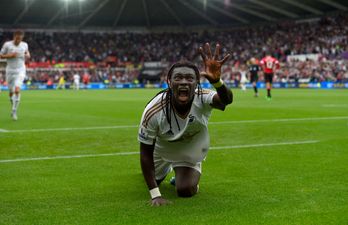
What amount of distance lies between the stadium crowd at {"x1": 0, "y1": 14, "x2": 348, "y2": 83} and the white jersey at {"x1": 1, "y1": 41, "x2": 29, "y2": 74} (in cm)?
3701

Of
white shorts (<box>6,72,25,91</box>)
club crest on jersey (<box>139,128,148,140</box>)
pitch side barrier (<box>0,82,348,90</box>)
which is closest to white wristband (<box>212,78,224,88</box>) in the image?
club crest on jersey (<box>139,128,148,140</box>)

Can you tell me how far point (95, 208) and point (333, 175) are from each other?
293cm

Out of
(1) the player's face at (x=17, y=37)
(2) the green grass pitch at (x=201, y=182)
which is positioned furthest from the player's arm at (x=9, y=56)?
(2) the green grass pitch at (x=201, y=182)

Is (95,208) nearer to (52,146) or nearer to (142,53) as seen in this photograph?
(52,146)

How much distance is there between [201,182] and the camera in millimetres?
6164

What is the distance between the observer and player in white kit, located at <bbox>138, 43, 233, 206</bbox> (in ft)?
16.7

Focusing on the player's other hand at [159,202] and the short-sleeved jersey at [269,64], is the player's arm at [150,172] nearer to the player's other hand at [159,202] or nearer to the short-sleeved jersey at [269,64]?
the player's other hand at [159,202]

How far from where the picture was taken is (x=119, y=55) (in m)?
74.9

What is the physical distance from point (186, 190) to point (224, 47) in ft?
218

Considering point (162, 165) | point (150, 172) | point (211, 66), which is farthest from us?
point (162, 165)

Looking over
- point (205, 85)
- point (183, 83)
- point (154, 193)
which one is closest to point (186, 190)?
point (154, 193)

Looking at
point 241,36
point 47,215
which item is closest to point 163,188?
point 47,215

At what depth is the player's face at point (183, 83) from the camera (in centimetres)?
513

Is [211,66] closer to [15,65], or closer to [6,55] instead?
[6,55]
